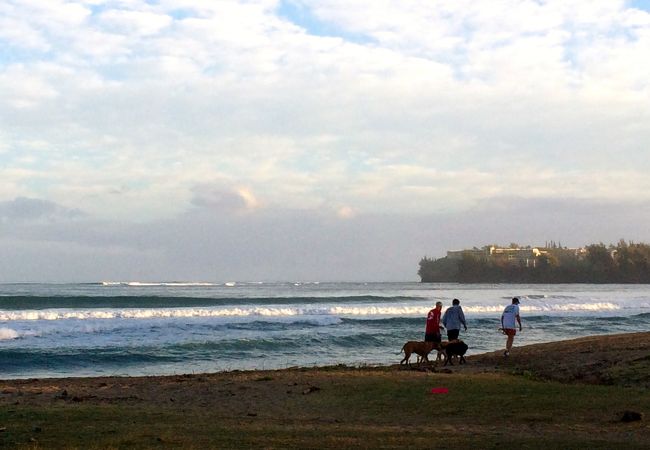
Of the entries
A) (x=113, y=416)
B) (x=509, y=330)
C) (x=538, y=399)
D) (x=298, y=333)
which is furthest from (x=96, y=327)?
(x=538, y=399)

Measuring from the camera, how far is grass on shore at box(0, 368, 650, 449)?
8531mm

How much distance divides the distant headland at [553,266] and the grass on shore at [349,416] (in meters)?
110

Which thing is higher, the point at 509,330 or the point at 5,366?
the point at 509,330

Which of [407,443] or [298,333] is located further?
[298,333]

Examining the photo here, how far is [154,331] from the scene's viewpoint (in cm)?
3091

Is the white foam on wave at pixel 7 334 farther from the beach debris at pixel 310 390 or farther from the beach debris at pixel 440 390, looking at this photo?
the beach debris at pixel 440 390

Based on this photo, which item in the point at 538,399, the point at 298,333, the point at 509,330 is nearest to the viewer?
the point at 538,399

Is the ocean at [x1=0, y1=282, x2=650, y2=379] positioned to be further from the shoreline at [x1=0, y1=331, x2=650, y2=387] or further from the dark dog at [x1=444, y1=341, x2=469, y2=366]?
the dark dog at [x1=444, y1=341, x2=469, y2=366]

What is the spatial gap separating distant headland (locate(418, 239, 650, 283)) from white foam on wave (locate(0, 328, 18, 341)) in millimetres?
101622

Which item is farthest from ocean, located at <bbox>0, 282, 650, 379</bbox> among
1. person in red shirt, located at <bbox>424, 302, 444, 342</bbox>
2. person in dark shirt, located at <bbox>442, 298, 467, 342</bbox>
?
person in red shirt, located at <bbox>424, 302, 444, 342</bbox>

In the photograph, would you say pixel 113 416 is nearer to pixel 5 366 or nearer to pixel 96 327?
pixel 5 366

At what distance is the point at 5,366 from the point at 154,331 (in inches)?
387

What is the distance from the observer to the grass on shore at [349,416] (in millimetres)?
8531

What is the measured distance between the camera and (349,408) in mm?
11664
